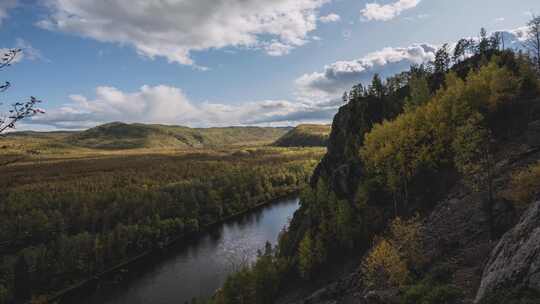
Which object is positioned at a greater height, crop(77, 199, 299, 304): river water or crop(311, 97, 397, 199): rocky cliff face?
crop(311, 97, 397, 199): rocky cliff face

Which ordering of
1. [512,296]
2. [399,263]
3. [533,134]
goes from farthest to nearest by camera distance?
[533,134] < [399,263] < [512,296]

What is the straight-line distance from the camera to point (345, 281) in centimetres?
4019

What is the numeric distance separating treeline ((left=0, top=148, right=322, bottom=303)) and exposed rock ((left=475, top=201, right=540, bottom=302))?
155 ft

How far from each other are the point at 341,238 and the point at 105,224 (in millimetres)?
72302

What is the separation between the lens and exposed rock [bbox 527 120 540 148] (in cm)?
3536

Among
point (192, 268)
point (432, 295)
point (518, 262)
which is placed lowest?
point (192, 268)

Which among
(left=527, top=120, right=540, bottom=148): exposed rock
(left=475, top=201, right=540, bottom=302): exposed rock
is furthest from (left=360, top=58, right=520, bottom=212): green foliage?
(left=475, top=201, right=540, bottom=302): exposed rock

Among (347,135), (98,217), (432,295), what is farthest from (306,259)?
(98,217)

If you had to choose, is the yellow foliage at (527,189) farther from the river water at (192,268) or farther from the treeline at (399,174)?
the river water at (192,268)

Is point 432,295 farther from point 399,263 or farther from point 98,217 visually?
point 98,217

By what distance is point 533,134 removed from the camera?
3722 cm

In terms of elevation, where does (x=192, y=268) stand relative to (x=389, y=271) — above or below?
below

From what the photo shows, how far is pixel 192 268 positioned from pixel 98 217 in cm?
3997

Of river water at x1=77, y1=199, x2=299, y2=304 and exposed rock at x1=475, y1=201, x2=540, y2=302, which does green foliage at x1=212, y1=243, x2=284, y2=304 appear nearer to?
river water at x1=77, y1=199, x2=299, y2=304
